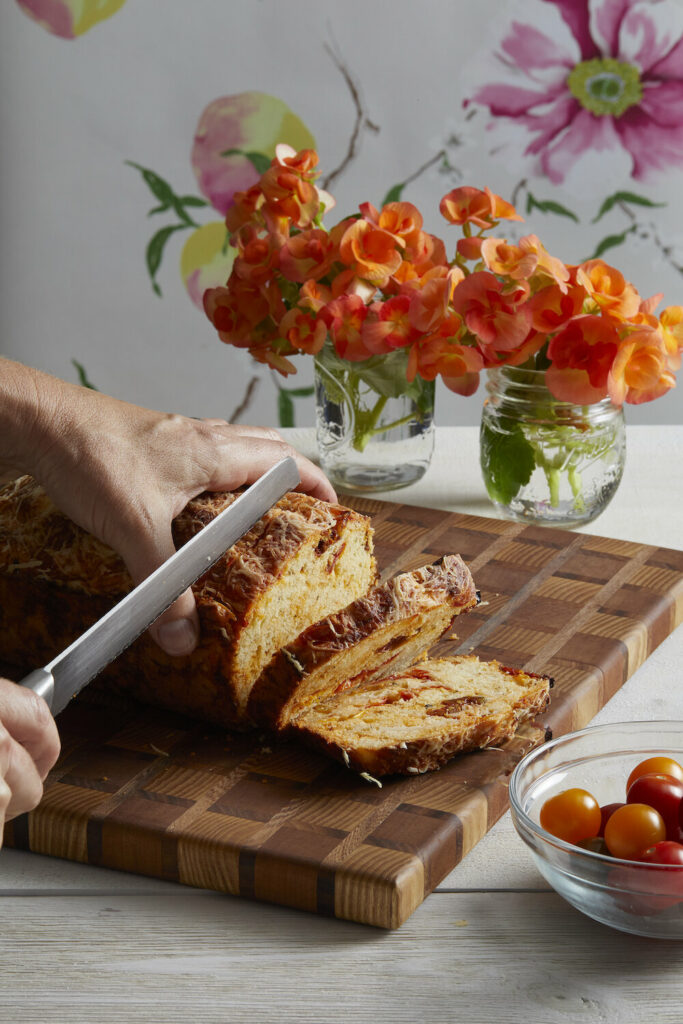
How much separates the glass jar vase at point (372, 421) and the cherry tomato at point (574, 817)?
51.2 inches

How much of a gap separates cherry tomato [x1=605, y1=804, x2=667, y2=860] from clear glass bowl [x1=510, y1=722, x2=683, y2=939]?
0.21 ft

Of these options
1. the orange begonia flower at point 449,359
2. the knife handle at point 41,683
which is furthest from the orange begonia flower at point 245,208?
the knife handle at point 41,683

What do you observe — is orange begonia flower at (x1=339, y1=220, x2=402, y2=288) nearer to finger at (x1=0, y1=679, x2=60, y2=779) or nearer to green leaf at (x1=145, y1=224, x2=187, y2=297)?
finger at (x1=0, y1=679, x2=60, y2=779)

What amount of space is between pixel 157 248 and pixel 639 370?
122 inches

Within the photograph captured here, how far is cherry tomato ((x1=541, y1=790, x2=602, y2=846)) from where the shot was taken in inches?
57.5

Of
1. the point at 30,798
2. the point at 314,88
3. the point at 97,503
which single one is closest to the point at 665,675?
the point at 97,503

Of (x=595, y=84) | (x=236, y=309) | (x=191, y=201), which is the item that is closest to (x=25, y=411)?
(x=236, y=309)

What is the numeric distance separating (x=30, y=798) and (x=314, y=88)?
399 cm

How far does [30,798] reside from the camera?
1399 mm

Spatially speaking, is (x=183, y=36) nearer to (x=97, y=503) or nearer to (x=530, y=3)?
(x=530, y=3)

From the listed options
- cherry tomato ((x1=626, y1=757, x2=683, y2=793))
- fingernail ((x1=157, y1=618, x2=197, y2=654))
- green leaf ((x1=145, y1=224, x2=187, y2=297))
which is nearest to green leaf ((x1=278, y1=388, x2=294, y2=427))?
green leaf ((x1=145, y1=224, x2=187, y2=297))

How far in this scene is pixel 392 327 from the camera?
2498 mm

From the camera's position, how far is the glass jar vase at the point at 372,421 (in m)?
2.67

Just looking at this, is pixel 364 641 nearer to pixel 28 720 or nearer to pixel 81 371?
pixel 28 720
